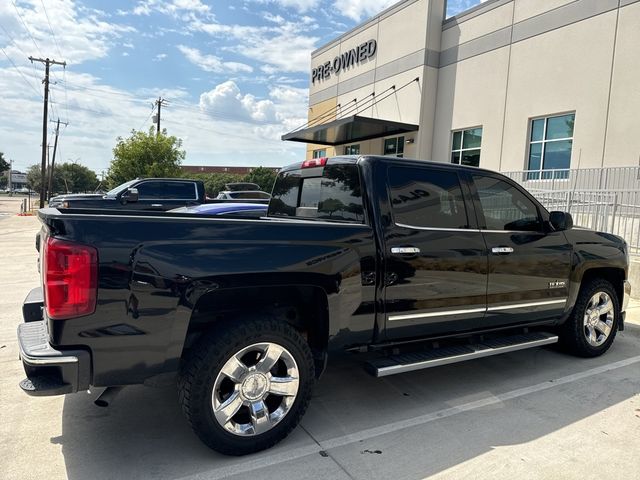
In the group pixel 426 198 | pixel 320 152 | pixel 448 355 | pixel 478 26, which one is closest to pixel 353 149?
pixel 320 152

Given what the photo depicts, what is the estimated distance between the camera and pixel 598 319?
5121 millimetres

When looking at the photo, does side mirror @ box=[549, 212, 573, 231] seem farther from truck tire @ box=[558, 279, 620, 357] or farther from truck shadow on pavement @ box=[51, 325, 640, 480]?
truck shadow on pavement @ box=[51, 325, 640, 480]

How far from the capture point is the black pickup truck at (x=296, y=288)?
Answer: 8.43ft

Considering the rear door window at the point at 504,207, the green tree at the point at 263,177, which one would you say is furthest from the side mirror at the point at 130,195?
the green tree at the point at 263,177

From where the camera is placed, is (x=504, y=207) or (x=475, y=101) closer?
(x=504, y=207)

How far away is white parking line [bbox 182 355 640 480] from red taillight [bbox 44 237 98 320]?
1.20 m

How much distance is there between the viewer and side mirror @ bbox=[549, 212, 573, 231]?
14.4ft

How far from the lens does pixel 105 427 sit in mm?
3338

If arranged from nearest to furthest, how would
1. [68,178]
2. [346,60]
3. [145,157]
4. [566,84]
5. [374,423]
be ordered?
1. [374,423]
2. [566,84]
3. [346,60]
4. [145,157]
5. [68,178]

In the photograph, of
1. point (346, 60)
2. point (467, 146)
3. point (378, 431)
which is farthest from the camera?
point (346, 60)

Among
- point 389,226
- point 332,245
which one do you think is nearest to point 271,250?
point 332,245

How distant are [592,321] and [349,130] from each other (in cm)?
1704

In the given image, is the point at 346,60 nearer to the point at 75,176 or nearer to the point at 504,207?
the point at 504,207

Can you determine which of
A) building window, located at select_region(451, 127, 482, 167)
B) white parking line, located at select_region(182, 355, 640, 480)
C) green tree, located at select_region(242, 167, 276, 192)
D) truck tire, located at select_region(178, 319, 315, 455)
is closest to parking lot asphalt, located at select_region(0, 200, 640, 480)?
white parking line, located at select_region(182, 355, 640, 480)
